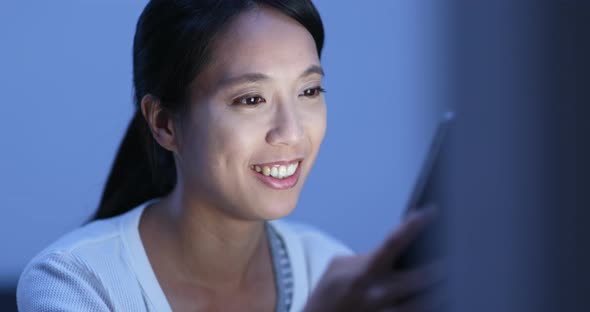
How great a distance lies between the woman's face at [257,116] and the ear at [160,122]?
44mm

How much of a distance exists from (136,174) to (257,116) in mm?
440

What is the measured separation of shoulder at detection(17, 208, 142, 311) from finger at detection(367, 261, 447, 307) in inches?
29.1

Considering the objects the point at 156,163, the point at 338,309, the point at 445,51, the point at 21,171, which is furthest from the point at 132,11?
the point at 445,51

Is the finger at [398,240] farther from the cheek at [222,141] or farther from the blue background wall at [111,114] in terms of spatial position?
the blue background wall at [111,114]

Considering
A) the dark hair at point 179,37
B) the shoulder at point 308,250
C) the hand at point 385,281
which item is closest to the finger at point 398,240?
the hand at point 385,281

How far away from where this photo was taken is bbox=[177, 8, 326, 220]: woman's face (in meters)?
1.23

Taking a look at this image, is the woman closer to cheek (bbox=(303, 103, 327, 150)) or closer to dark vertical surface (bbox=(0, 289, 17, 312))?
cheek (bbox=(303, 103, 327, 150))

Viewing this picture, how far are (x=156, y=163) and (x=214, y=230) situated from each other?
0.21m

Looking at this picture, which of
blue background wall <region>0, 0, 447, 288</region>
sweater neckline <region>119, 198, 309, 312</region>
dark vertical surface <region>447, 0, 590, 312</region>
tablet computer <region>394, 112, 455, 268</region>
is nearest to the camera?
dark vertical surface <region>447, 0, 590, 312</region>

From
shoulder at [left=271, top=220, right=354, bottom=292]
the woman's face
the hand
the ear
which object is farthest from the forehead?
the hand

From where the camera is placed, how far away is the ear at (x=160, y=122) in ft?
4.44

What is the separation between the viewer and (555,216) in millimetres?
291

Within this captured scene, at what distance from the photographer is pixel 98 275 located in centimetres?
130

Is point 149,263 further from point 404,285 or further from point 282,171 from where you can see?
point 404,285
